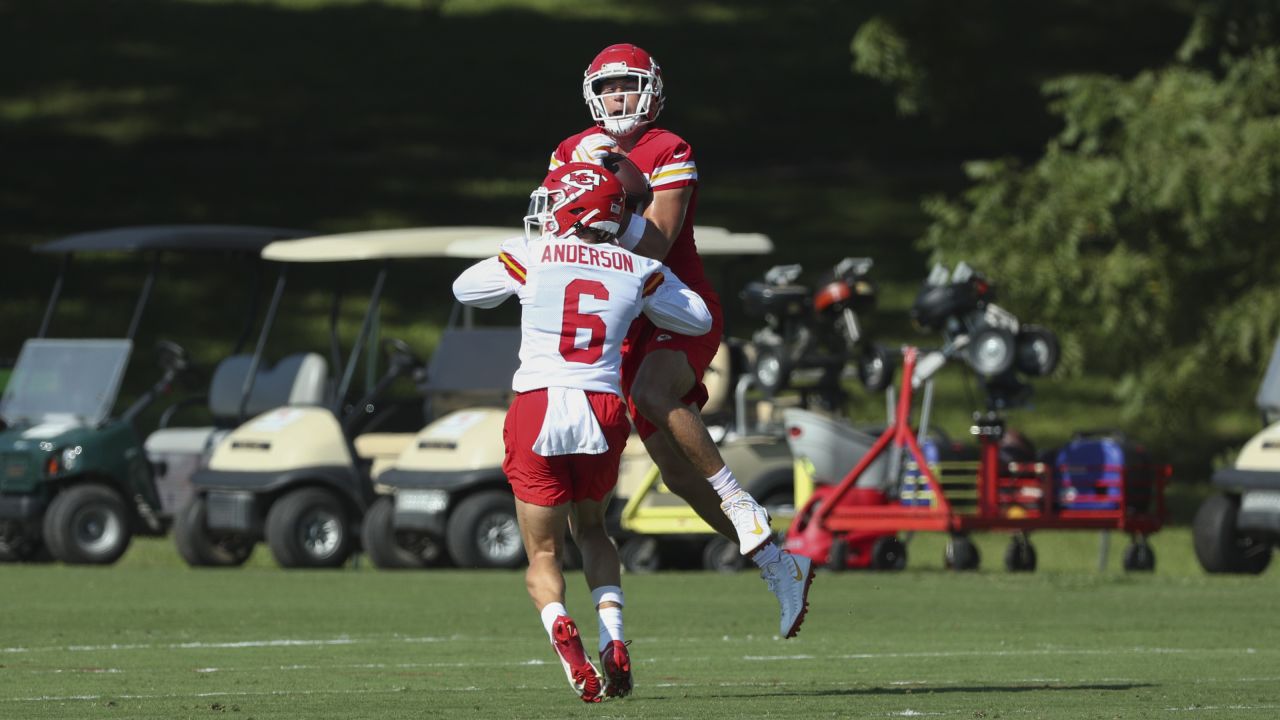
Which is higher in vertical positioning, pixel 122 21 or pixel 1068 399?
pixel 122 21

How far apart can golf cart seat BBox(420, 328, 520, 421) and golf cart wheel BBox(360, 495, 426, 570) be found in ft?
4.09

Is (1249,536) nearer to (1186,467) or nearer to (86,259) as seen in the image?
(1186,467)

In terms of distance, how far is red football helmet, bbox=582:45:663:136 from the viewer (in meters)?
9.27

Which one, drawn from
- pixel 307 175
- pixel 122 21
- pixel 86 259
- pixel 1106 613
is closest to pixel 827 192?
pixel 307 175

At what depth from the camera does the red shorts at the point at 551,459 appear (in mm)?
8516

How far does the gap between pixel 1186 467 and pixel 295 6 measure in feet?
86.6

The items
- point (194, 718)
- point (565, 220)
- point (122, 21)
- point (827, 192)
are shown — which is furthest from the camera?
point (122, 21)

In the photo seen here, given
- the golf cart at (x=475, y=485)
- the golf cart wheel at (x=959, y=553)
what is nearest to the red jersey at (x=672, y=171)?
the golf cart at (x=475, y=485)

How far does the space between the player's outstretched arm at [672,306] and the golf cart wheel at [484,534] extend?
9.41 metres

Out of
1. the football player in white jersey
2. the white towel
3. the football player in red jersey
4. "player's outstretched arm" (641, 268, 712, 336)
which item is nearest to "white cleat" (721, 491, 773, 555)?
the football player in red jersey

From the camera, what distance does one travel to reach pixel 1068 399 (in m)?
31.9

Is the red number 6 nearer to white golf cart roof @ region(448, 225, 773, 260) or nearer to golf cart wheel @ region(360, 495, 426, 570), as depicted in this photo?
golf cart wheel @ region(360, 495, 426, 570)

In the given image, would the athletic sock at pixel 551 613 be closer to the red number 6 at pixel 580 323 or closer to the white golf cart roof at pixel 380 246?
the red number 6 at pixel 580 323

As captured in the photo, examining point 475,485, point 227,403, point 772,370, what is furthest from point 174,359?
point 772,370
